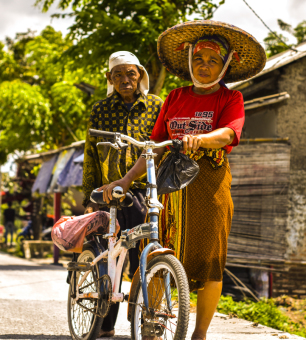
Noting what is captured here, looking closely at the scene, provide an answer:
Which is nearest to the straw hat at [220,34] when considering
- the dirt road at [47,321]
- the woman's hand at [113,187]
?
the woman's hand at [113,187]

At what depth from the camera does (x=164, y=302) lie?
2.57 metres

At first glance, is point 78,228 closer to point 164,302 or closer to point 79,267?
point 79,267

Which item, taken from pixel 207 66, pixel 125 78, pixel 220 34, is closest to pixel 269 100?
pixel 125 78

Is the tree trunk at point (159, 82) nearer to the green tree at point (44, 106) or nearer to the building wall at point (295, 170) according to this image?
the building wall at point (295, 170)

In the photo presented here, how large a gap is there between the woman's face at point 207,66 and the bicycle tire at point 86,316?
1418mm

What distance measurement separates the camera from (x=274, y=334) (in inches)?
149

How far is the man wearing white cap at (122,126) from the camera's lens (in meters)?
3.65

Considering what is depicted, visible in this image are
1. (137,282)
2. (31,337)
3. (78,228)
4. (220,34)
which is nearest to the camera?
(137,282)

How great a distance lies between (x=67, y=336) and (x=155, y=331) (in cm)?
158

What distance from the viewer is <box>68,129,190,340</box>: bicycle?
8.18ft

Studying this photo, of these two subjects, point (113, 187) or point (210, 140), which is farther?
point (113, 187)

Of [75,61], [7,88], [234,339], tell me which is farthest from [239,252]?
[7,88]

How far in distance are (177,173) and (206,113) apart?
441 millimetres

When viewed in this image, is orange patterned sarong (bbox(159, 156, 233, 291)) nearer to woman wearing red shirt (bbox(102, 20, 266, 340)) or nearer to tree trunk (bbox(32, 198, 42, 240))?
woman wearing red shirt (bbox(102, 20, 266, 340))
